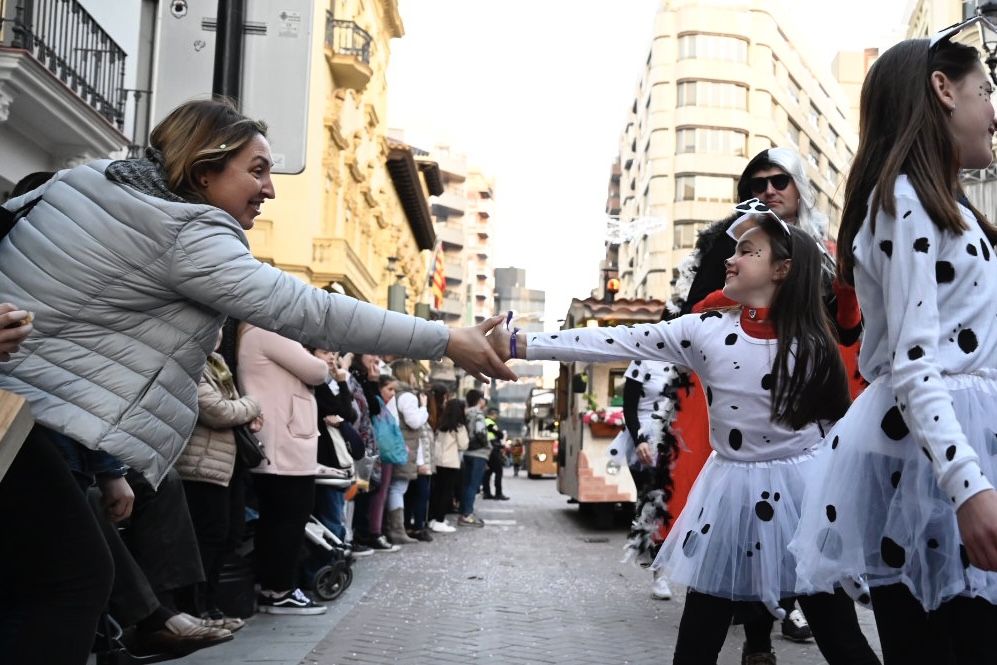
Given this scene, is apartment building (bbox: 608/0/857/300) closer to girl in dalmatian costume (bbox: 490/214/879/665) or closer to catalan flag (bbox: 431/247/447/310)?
catalan flag (bbox: 431/247/447/310)

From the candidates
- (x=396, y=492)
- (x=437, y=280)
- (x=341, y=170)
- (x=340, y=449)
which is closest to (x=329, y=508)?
(x=340, y=449)

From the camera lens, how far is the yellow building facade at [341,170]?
31969mm

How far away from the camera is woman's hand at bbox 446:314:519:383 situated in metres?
3.63

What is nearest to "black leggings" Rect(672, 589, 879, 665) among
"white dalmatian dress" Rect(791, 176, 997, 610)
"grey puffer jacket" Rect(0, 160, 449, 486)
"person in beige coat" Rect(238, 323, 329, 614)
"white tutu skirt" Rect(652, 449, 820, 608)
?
"white tutu skirt" Rect(652, 449, 820, 608)

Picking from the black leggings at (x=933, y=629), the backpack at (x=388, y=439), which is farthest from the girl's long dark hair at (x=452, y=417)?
the black leggings at (x=933, y=629)

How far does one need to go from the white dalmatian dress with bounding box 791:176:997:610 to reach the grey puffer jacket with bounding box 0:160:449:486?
4.89ft

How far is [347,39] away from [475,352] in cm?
3256

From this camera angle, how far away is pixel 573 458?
1667 cm

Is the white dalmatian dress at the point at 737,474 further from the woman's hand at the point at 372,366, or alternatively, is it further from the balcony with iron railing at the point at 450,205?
the balcony with iron railing at the point at 450,205

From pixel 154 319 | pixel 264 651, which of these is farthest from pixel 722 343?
pixel 264 651

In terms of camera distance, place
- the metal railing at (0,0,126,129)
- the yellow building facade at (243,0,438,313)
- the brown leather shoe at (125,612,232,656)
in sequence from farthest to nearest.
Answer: the yellow building facade at (243,0,438,313) < the metal railing at (0,0,126,129) < the brown leather shoe at (125,612,232,656)

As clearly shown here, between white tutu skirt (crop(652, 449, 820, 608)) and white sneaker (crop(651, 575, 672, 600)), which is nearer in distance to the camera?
white tutu skirt (crop(652, 449, 820, 608))

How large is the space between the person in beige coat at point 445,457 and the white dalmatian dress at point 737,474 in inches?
482

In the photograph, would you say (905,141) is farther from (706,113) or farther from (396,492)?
(706,113)
